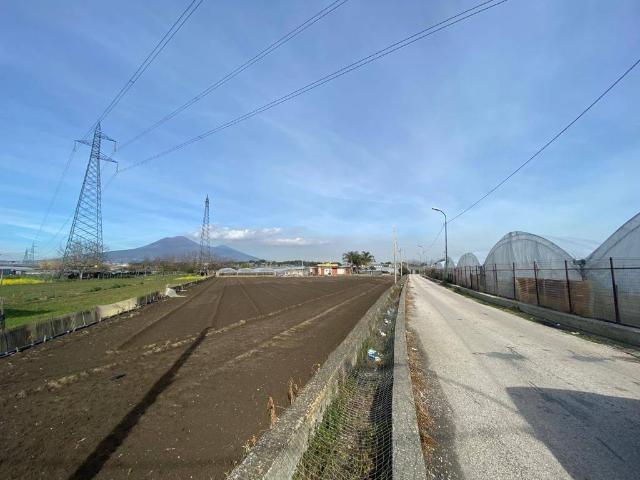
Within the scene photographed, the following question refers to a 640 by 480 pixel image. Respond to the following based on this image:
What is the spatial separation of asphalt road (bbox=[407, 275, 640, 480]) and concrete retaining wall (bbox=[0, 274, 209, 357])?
1132cm

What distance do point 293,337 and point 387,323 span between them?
4.26m

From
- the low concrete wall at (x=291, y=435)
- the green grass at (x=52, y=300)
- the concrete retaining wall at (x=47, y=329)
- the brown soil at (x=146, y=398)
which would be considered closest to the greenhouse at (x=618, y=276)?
the brown soil at (x=146, y=398)

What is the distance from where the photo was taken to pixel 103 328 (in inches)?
586

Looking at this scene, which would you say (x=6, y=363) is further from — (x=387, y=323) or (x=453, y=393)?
(x=387, y=323)

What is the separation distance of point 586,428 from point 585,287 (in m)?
10.7

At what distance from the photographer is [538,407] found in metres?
5.30

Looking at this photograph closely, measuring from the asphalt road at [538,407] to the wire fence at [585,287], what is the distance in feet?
7.17

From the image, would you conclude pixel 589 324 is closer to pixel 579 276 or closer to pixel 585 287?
pixel 585 287

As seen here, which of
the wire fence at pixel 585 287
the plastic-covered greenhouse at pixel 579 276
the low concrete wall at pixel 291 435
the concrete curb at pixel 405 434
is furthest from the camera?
the plastic-covered greenhouse at pixel 579 276

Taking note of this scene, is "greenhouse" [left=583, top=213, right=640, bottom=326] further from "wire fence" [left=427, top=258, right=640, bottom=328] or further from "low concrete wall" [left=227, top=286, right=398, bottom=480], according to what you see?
"low concrete wall" [left=227, top=286, right=398, bottom=480]

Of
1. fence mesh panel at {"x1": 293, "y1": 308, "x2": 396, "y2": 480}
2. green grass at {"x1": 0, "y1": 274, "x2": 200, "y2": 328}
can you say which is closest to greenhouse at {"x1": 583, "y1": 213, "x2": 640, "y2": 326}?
fence mesh panel at {"x1": 293, "y1": 308, "x2": 396, "y2": 480}

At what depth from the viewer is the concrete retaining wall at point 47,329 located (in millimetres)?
10750

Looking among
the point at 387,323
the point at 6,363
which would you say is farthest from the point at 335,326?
the point at 6,363

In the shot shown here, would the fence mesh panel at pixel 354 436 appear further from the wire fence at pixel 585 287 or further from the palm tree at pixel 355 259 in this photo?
the palm tree at pixel 355 259
